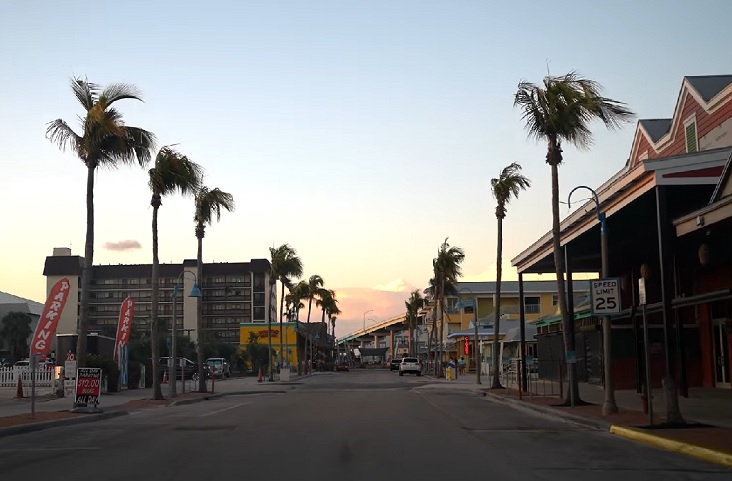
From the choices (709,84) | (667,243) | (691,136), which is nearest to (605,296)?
(667,243)

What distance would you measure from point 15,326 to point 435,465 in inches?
3453

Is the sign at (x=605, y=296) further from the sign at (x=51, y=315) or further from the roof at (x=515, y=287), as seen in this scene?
the roof at (x=515, y=287)

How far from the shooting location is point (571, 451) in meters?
15.0

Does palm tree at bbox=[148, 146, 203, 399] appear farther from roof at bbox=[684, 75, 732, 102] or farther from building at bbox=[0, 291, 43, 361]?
building at bbox=[0, 291, 43, 361]

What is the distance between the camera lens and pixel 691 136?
31484 millimetres

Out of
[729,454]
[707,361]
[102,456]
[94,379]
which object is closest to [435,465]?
[729,454]

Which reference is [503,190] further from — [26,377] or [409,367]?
[409,367]

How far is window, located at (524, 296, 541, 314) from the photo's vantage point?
94000 millimetres

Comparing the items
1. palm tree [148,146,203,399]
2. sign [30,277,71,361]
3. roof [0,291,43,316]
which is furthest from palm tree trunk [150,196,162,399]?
roof [0,291,43,316]

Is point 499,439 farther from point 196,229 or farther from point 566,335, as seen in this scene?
point 196,229

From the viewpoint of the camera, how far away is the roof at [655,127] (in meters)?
37.0

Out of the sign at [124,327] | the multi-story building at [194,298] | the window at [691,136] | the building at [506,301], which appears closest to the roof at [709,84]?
the window at [691,136]

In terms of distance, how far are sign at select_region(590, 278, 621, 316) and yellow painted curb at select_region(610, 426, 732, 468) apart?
3652mm

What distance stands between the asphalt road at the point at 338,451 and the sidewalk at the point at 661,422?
0.37 meters
